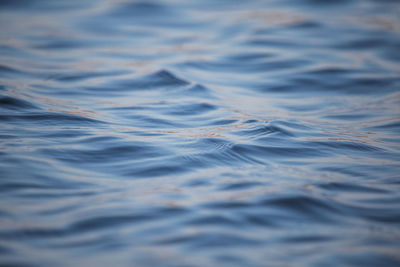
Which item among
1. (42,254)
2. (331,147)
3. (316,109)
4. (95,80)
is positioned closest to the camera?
(42,254)

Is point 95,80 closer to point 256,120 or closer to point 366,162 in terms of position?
point 256,120

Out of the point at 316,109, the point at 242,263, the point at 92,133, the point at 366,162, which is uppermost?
the point at 316,109

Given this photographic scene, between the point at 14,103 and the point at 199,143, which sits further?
the point at 14,103

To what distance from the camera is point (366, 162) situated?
3.39 metres

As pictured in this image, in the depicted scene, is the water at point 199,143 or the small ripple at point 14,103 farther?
the small ripple at point 14,103

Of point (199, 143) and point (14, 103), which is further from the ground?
point (14, 103)

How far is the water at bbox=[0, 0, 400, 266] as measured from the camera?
7.54ft

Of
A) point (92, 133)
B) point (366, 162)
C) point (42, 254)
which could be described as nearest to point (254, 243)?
point (42, 254)

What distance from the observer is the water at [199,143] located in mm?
2297

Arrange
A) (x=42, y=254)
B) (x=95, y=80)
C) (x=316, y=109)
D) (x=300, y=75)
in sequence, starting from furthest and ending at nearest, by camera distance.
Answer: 1. (x=300, y=75)
2. (x=95, y=80)
3. (x=316, y=109)
4. (x=42, y=254)

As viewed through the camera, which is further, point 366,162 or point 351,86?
point 351,86

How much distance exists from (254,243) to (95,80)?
3286 millimetres

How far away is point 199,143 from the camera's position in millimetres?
3525

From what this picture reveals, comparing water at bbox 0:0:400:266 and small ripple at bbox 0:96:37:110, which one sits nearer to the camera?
water at bbox 0:0:400:266
